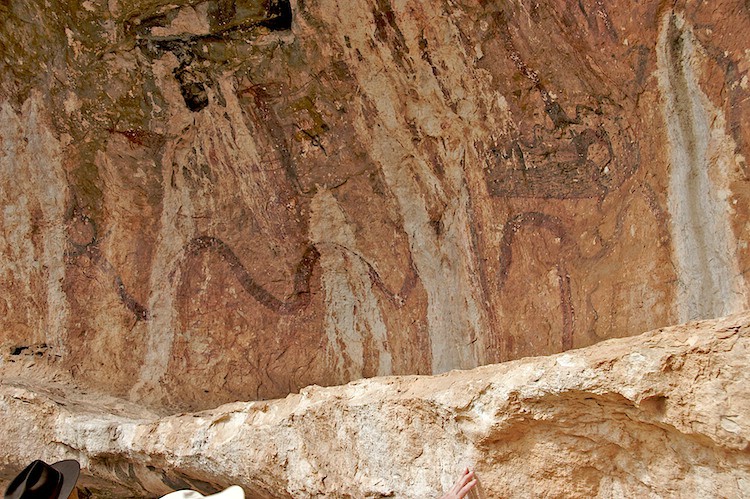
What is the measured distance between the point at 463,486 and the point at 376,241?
1.69m

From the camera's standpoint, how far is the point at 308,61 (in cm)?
290

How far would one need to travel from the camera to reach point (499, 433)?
178cm

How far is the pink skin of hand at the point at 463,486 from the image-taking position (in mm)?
1791

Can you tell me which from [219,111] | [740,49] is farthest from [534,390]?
[219,111]

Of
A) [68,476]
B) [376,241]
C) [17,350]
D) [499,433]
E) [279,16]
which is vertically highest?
[279,16]

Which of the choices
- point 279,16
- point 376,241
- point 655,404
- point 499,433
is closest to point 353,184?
point 376,241

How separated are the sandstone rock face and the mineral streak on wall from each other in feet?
2.13

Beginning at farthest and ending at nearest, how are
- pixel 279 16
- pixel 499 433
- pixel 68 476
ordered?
pixel 279 16 → pixel 68 476 → pixel 499 433

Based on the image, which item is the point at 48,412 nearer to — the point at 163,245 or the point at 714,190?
the point at 163,245

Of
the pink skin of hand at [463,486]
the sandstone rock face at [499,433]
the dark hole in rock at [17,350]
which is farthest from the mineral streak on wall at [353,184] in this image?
the pink skin of hand at [463,486]

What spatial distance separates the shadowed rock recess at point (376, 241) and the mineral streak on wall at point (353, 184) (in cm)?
1

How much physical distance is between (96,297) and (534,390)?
2.69 m

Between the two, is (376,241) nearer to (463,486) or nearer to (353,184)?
(353,184)

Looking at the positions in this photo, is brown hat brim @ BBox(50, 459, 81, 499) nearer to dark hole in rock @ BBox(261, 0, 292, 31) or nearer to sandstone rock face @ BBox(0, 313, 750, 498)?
sandstone rock face @ BBox(0, 313, 750, 498)
